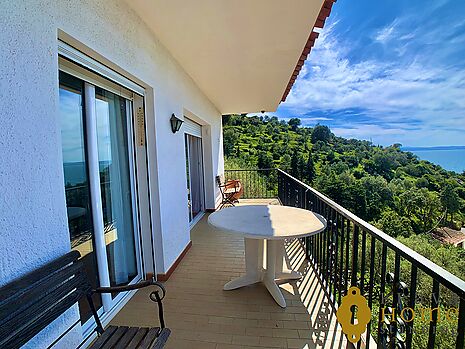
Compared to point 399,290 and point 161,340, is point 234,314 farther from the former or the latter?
point 399,290

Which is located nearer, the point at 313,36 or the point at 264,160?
the point at 313,36

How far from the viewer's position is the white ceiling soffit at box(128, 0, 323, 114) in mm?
2160

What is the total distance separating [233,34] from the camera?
267 cm

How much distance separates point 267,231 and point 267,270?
57cm

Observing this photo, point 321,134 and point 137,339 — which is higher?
point 321,134

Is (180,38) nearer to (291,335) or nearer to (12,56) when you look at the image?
(12,56)

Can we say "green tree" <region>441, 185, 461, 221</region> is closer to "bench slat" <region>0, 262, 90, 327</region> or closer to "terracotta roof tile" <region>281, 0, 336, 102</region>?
"terracotta roof tile" <region>281, 0, 336, 102</region>

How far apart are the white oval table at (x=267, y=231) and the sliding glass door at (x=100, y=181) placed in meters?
0.88

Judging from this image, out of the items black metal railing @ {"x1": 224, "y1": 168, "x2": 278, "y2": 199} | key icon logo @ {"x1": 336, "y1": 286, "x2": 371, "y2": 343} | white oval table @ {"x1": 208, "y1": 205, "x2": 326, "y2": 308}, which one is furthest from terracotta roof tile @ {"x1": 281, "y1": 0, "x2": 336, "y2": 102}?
black metal railing @ {"x1": 224, "y1": 168, "x2": 278, "y2": 199}

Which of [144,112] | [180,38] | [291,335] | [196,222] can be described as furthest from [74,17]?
[196,222]

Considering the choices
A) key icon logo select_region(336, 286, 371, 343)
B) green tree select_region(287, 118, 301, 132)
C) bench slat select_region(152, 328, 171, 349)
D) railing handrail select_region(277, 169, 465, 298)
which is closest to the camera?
railing handrail select_region(277, 169, 465, 298)

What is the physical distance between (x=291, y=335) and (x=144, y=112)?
7.79ft

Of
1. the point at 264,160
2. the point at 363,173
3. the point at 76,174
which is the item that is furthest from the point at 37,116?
the point at 363,173

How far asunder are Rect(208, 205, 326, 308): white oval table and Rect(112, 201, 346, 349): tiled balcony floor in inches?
4.0
